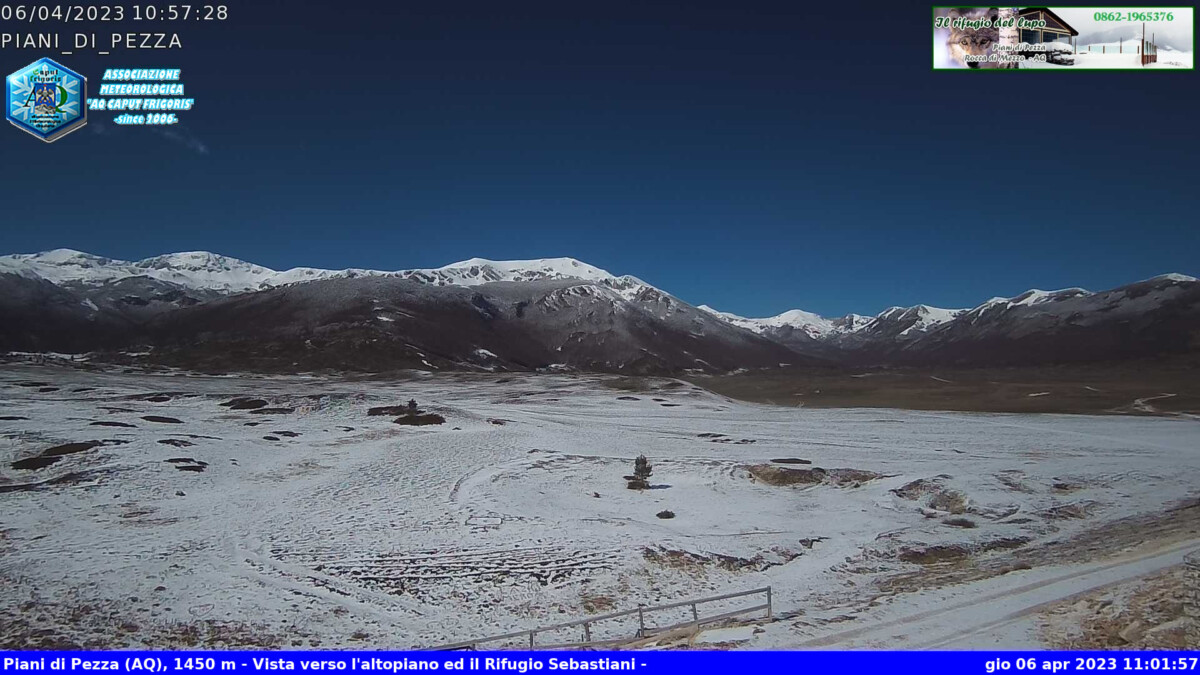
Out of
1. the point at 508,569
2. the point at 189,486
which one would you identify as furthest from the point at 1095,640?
the point at 189,486

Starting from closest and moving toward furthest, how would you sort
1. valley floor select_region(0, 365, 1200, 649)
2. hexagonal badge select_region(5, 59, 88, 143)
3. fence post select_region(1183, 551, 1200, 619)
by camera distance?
fence post select_region(1183, 551, 1200, 619) → valley floor select_region(0, 365, 1200, 649) → hexagonal badge select_region(5, 59, 88, 143)

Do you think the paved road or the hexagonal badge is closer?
the paved road

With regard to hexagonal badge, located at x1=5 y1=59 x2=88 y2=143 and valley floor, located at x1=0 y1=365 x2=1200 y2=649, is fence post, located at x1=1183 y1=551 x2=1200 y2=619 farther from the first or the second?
hexagonal badge, located at x1=5 y1=59 x2=88 y2=143

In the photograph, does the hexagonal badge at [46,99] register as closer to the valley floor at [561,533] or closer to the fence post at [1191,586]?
the valley floor at [561,533]

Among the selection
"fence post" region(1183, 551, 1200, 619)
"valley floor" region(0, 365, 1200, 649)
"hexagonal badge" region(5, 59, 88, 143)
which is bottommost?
"valley floor" region(0, 365, 1200, 649)

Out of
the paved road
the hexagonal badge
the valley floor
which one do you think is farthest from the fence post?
the hexagonal badge

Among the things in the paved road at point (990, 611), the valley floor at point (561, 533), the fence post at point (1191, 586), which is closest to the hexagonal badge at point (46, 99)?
the valley floor at point (561, 533)
